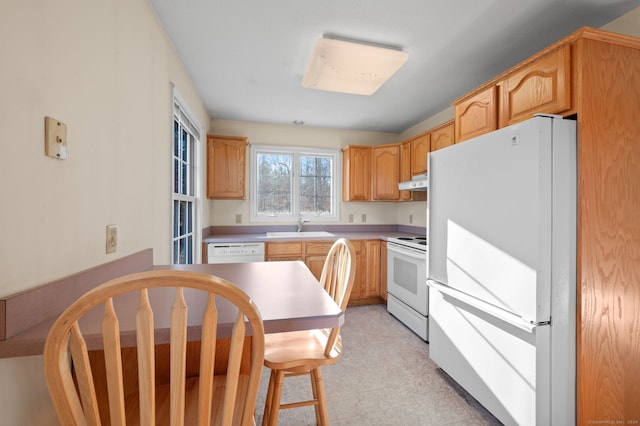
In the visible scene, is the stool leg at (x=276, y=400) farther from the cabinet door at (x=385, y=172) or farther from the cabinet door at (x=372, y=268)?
the cabinet door at (x=385, y=172)

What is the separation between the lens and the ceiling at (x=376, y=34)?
1.55 m

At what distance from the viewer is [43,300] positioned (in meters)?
0.79

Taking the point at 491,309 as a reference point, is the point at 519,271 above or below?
above

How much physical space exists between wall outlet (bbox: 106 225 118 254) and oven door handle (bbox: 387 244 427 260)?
220 centimetres

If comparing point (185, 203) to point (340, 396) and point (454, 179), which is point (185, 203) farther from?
point (454, 179)

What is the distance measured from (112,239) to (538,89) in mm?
2269

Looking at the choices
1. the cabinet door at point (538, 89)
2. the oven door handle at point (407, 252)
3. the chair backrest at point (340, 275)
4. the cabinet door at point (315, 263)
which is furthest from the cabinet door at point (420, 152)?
the chair backrest at point (340, 275)

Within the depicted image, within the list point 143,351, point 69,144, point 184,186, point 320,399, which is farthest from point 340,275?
point 184,186

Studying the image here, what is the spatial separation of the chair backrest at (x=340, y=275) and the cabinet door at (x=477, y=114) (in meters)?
1.32

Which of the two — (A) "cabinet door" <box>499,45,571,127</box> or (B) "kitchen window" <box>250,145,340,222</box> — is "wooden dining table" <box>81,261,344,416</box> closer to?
(A) "cabinet door" <box>499,45,571,127</box>

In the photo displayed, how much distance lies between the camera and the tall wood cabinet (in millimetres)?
1280

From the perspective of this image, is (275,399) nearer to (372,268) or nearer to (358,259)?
(358,259)

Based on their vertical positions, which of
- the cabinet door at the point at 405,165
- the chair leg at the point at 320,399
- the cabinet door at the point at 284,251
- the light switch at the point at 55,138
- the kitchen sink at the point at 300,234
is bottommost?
the chair leg at the point at 320,399

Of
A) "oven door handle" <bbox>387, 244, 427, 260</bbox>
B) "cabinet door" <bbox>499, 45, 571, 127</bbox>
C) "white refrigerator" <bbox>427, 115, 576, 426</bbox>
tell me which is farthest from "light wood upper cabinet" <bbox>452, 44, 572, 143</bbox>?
"oven door handle" <bbox>387, 244, 427, 260</bbox>
